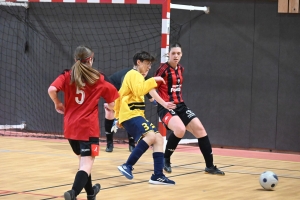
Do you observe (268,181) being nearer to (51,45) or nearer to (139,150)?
(139,150)

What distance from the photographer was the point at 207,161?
812 cm

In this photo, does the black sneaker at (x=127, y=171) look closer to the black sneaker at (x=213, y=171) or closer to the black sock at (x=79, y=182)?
the black sneaker at (x=213, y=171)

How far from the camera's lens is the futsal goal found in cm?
1250

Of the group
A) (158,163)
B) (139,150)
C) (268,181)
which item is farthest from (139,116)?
(268,181)

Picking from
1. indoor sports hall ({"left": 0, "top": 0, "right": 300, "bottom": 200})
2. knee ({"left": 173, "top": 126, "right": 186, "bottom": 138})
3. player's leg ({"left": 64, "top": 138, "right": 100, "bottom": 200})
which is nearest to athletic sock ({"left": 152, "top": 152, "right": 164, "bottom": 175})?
indoor sports hall ({"left": 0, "top": 0, "right": 300, "bottom": 200})

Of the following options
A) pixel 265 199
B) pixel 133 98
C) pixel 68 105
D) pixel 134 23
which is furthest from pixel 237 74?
pixel 68 105

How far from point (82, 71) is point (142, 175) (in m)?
2.65

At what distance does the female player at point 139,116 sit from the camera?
283 inches

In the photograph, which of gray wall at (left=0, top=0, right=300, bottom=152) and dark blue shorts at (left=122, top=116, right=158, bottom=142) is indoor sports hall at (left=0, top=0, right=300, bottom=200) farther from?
dark blue shorts at (left=122, top=116, right=158, bottom=142)

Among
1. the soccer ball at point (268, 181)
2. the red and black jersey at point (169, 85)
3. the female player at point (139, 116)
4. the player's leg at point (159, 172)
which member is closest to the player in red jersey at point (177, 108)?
the red and black jersey at point (169, 85)

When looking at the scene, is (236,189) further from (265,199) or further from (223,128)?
(223,128)

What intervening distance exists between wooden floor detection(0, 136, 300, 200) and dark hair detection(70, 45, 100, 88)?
1285mm

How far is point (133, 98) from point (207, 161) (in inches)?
56.2

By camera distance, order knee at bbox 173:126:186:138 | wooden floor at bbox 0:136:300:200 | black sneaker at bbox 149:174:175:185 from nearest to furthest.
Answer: wooden floor at bbox 0:136:300:200 < black sneaker at bbox 149:174:175:185 < knee at bbox 173:126:186:138
